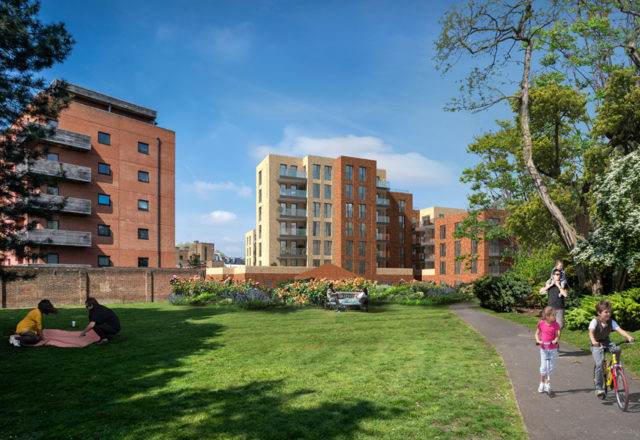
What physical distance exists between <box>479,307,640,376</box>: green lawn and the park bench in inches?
261

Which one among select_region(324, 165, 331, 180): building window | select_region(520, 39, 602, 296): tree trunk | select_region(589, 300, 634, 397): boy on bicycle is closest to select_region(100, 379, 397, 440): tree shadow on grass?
select_region(589, 300, 634, 397): boy on bicycle

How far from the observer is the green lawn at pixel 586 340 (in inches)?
341

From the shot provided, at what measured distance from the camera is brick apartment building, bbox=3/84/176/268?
33.5 meters

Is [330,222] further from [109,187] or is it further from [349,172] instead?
[109,187]

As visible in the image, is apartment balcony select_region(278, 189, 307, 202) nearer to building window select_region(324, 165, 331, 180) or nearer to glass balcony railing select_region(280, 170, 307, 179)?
glass balcony railing select_region(280, 170, 307, 179)

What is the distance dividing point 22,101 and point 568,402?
56.9ft

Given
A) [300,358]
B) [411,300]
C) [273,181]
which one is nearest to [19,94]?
[300,358]

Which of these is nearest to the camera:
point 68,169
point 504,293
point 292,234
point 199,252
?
point 504,293

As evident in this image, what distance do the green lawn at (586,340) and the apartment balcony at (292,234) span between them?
1526 inches

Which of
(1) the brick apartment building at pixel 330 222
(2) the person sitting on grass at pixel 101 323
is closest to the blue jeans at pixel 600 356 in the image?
(2) the person sitting on grass at pixel 101 323

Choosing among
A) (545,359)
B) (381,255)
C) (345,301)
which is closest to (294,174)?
(381,255)

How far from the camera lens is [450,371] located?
26.7ft

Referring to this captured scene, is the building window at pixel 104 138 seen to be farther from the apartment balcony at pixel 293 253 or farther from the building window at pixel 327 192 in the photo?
the building window at pixel 327 192

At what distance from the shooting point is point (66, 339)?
1119 cm
